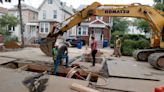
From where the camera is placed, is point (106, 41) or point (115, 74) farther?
point (106, 41)

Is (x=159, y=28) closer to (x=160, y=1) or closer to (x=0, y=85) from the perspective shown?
(x=0, y=85)

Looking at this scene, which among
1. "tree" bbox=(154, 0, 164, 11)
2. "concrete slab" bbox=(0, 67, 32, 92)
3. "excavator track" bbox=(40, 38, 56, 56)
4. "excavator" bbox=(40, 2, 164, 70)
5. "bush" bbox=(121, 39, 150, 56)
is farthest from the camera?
"tree" bbox=(154, 0, 164, 11)

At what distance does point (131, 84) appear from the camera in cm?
797

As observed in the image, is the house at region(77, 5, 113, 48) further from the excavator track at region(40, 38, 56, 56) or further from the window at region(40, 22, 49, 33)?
the excavator track at region(40, 38, 56, 56)

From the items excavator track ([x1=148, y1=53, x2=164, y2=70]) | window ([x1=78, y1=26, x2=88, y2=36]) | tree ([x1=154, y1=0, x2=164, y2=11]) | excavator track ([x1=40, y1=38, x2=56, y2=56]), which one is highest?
tree ([x1=154, y1=0, x2=164, y2=11])

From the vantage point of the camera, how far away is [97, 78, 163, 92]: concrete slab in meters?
7.37

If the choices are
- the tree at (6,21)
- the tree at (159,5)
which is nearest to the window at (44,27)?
the tree at (6,21)

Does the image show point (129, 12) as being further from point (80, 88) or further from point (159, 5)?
point (159, 5)

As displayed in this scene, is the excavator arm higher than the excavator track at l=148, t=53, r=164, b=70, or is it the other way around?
the excavator arm

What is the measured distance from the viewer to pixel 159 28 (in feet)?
39.9

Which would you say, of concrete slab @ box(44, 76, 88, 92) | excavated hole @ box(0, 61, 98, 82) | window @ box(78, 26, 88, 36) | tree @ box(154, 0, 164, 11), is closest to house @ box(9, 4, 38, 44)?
window @ box(78, 26, 88, 36)

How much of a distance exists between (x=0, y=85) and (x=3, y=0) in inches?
119

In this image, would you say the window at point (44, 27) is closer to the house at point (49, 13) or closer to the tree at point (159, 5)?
the house at point (49, 13)

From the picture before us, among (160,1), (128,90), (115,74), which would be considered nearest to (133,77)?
(115,74)
